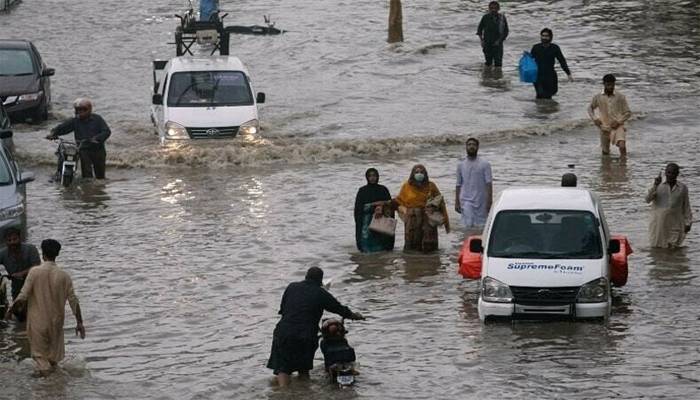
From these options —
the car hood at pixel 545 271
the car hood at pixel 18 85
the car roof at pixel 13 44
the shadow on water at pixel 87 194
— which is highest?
the car roof at pixel 13 44

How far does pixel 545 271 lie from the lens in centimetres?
1689

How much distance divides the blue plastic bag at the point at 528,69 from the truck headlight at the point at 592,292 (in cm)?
1767

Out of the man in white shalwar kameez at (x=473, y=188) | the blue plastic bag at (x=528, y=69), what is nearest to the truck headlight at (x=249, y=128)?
the blue plastic bag at (x=528, y=69)

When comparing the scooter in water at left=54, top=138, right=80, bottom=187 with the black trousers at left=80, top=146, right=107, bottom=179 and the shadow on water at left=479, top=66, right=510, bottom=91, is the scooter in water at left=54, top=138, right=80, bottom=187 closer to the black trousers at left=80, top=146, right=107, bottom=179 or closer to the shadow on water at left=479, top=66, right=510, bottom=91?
the black trousers at left=80, top=146, right=107, bottom=179

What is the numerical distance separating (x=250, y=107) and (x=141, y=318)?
11086 mm

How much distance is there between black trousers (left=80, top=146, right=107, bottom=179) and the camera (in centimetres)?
2673

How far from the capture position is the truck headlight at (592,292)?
55.0ft

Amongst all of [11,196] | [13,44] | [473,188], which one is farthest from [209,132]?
[11,196]

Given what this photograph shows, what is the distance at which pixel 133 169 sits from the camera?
→ 2839cm

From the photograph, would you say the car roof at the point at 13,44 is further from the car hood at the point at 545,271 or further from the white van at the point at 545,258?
the car hood at the point at 545,271

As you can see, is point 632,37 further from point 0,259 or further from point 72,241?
point 0,259

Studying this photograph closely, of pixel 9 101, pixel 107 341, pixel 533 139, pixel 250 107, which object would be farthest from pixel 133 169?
pixel 107 341

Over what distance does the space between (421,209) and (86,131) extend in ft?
25.6

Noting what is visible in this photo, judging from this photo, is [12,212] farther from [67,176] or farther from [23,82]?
[23,82]
